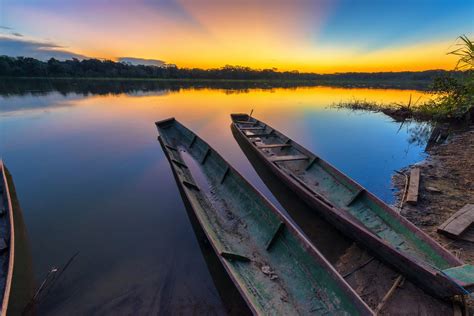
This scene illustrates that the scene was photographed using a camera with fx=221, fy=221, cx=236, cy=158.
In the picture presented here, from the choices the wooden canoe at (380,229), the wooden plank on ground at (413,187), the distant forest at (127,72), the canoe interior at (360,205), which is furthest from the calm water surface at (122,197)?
the distant forest at (127,72)

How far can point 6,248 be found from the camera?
3.33 metres

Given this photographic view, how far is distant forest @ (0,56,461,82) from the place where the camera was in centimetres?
5194

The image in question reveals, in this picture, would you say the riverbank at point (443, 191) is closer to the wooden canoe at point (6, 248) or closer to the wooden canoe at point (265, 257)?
the wooden canoe at point (265, 257)

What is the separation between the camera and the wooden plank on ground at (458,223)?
400 centimetres

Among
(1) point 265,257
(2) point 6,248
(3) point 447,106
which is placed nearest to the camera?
(2) point 6,248

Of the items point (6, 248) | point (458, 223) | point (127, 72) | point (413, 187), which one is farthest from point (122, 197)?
point (127, 72)

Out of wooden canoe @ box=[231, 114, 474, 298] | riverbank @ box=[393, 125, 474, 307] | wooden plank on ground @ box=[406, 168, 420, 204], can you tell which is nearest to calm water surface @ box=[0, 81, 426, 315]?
wooden plank on ground @ box=[406, 168, 420, 204]

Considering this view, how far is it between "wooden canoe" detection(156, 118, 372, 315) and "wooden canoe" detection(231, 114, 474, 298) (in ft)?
Answer: 3.58

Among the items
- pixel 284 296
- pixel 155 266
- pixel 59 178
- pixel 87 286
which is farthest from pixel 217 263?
pixel 59 178

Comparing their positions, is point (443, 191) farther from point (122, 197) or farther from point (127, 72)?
point (127, 72)

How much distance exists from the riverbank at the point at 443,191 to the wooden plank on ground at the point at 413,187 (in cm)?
14

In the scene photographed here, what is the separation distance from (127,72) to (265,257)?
73.8m

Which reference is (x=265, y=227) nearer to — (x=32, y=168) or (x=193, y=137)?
(x=193, y=137)

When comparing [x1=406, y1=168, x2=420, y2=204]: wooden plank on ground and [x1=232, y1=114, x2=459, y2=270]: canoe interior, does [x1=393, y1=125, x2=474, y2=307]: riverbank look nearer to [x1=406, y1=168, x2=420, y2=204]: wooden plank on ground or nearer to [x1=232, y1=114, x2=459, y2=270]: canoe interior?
[x1=406, y1=168, x2=420, y2=204]: wooden plank on ground
